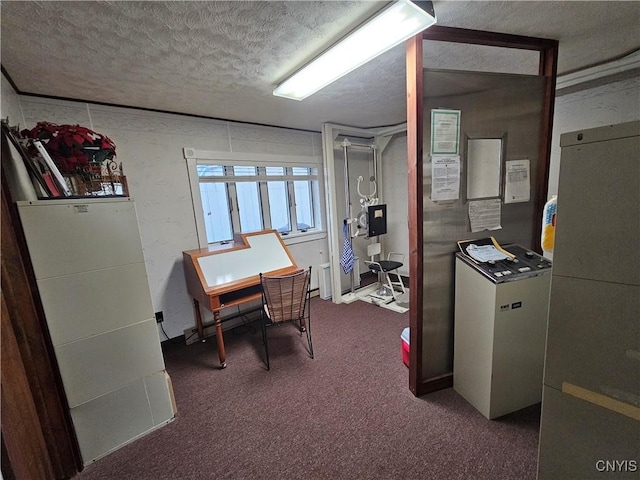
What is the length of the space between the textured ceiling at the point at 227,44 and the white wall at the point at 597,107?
0.35 m

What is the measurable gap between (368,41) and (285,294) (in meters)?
1.92

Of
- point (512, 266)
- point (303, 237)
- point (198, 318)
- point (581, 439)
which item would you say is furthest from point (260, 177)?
point (581, 439)

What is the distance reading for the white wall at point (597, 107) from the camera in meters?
2.20

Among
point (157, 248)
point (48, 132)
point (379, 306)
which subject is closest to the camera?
point (48, 132)

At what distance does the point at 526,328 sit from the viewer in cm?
161

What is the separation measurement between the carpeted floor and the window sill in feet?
5.15

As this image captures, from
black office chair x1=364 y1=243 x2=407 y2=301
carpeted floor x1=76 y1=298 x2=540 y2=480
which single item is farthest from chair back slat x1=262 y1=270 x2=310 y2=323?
black office chair x1=364 y1=243 x2=407 y2=301

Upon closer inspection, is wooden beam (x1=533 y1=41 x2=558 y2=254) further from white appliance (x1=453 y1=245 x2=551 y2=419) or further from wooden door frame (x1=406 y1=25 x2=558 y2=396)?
white appliance (x1=453 y1=245 x2=551 y2=419)

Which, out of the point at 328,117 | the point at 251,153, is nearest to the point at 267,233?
the point at 251,153

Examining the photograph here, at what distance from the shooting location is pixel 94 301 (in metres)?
1.52

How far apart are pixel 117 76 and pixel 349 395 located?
281 cm

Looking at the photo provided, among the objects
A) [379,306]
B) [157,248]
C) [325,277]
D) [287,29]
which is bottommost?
[379,306]

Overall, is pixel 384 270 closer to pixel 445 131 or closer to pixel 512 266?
pixel 512 266

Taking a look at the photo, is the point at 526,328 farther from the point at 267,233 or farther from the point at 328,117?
the point at 328,117
